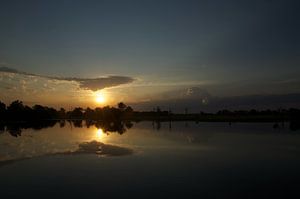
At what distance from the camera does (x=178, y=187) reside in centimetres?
1736

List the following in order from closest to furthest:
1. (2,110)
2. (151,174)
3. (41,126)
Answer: (151,174) → (41,126) → (2,110)

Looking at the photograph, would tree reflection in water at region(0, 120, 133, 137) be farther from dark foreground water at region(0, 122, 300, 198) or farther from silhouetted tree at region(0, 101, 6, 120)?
dark foreground water at region(0, 122, 300, 198)

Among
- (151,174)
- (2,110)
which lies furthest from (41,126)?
(151,174)

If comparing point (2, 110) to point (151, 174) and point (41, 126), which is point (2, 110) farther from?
point (151, 174)

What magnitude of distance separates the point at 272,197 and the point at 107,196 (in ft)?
25.4

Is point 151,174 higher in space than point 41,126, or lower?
lower

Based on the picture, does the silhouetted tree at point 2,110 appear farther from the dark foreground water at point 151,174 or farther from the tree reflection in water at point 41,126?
the dark foreground water at point 151,174

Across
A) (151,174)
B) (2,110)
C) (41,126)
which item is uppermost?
(2,110)

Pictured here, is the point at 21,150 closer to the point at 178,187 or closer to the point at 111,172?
the point at 111,172

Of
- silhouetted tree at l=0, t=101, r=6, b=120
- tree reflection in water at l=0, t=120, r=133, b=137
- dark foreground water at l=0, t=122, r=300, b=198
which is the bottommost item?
dark foreground water at l=0, t=122, r=300, b=198

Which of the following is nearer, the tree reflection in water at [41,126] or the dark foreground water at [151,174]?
the dark foreground water at [151,174]

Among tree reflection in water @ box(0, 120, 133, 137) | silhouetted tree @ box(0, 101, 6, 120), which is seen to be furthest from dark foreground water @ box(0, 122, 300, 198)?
silhouetted tree @ box(0, 101, 6, 120)

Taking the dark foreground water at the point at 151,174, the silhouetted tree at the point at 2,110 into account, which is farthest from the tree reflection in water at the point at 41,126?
the dark foreground water at the point at 151,174

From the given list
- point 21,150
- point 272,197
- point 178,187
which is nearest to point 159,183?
point 178,187
